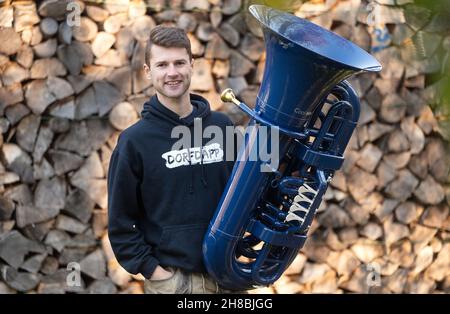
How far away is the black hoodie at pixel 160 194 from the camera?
187 centimetres

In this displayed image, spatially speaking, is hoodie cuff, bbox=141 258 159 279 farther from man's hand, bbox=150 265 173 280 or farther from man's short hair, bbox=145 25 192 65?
man's short hair, bbox=145 25 192 65

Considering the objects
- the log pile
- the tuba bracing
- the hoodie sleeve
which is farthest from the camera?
the log pile

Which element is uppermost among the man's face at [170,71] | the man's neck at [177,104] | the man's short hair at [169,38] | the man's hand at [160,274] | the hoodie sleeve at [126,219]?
the man's short hair at [169,38]

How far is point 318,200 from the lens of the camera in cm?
178

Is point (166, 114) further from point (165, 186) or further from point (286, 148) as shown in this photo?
point (286, 148)

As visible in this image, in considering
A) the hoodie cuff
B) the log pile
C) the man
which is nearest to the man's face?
the man

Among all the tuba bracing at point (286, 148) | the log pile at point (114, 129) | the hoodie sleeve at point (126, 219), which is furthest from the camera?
the log pile at point (114, 129)

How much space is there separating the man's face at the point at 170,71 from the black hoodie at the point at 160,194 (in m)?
0.06

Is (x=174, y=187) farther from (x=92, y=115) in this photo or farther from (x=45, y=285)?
(x=45, y=285)

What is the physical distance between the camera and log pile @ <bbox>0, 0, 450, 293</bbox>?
3045mm

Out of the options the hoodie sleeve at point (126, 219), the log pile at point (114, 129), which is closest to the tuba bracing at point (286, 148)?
the hoodie sleeve at point (126, 219)

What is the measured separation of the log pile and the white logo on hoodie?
1.28 m

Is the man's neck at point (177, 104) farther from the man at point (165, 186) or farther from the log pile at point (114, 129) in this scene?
the log pile at point (114, 129)
